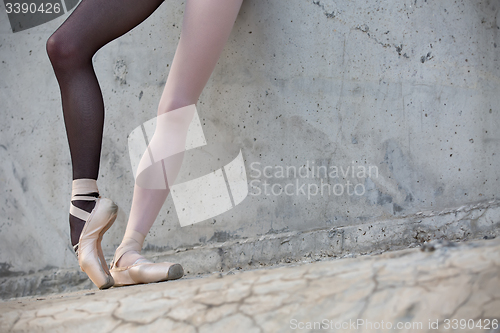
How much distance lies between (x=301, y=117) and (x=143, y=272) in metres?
0.69

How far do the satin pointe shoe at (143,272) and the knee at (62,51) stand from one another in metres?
0.46

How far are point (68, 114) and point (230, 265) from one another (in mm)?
677

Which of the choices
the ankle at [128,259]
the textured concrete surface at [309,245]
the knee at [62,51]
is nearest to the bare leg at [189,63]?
the ankle at [128,259]

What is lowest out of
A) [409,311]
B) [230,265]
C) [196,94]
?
[230,265]

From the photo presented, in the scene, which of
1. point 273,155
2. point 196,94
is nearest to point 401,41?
point 273,155

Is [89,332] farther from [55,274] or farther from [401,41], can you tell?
[401,41]

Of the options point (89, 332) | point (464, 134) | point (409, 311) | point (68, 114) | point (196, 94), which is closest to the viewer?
point (409, 311)

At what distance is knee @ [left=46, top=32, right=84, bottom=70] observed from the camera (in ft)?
2.86

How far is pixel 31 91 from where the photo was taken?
1.42 m

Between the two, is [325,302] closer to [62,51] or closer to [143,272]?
[143,272]

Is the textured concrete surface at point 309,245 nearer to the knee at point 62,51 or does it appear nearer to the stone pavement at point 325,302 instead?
the stone pavement at point 325,302

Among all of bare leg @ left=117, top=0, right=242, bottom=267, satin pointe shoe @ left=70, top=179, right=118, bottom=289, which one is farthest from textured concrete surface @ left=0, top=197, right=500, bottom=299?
satin pointe shoe @ left=70, top=179, right=118, bottom=289

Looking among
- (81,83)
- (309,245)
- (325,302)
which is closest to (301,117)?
(309,245)

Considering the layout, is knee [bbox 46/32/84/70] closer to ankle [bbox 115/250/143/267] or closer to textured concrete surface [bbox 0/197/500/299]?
ankle [bbox 115/250/143/267]
